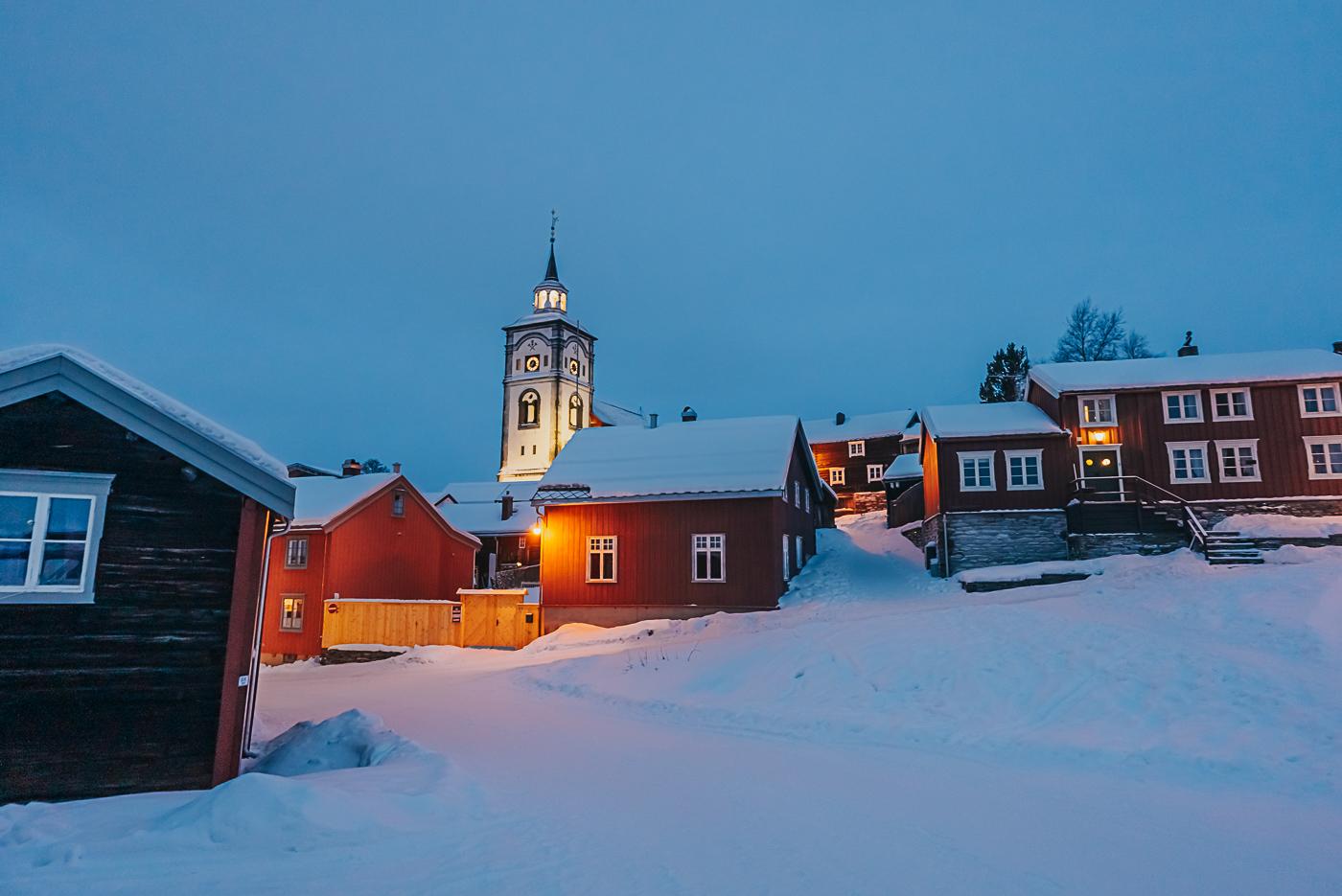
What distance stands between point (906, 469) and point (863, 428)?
501 inches

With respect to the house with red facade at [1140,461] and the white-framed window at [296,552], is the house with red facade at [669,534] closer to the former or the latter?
the house with red facade at [1140,461]

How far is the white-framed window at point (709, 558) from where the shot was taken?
27000 millimetres

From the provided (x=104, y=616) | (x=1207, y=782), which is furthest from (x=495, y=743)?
(x=1207, y=782)

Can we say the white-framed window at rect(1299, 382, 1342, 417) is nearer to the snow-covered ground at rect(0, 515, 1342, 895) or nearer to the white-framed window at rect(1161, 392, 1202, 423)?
the white-framed window at rect(1161, 392, 1202, 423)

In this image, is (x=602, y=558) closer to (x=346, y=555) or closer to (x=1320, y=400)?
(x=346, y=555)

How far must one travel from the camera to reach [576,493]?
2859 centimetres

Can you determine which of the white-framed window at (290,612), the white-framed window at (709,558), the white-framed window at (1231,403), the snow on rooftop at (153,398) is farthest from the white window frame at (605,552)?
the white-framed window at (1231,403)

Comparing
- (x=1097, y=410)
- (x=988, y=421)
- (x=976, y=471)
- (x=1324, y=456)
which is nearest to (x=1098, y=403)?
(x=1097, y=410)

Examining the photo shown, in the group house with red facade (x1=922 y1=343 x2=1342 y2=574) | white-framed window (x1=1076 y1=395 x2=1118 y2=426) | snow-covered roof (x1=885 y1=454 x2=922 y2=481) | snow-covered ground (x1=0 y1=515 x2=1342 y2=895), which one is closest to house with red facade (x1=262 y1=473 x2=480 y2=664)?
snow-covered ground (x1=0 y1=515 x2=1342 y2=895)

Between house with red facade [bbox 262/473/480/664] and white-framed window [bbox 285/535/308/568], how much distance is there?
0.12 feet

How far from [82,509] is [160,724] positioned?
2.35m

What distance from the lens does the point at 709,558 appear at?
89.0 feet

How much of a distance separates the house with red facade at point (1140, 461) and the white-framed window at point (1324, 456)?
0.03m

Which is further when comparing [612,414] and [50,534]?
[612,414]
